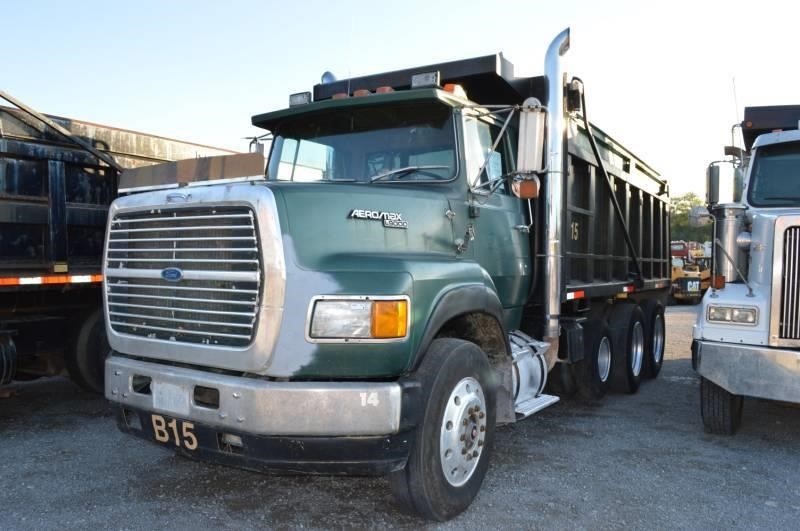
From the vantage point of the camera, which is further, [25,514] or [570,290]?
[570,290]

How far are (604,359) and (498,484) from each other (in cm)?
341

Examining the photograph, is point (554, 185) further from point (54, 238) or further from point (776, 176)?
point (54, 238)

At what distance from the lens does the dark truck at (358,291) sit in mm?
3201

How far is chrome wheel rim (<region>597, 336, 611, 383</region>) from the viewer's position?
23.7ft

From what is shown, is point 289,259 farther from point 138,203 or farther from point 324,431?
point 138,203

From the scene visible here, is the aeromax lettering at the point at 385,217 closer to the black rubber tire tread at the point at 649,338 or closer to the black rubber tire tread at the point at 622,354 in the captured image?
the black rubber tire tread at the point at 622,354

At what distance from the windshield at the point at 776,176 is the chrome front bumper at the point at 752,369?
67.5 inches

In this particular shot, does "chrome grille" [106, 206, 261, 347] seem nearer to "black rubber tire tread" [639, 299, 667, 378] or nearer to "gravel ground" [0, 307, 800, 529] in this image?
"gravel ground" [0, 307, 800, 529]

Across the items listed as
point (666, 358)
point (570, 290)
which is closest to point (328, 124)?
point (570, 290)

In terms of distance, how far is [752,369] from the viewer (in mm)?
5023

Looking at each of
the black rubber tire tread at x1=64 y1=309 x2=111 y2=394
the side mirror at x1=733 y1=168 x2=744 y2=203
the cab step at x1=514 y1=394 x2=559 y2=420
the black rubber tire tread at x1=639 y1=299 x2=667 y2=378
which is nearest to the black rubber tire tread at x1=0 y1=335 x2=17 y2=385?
the black rubber tire tread at x1=64 y1=309 x2=111 y2=394

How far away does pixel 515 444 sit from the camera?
17.7ft

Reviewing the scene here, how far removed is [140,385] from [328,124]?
7.35 ft

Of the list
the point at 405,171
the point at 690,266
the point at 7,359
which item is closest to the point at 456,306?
the point at 405,171
